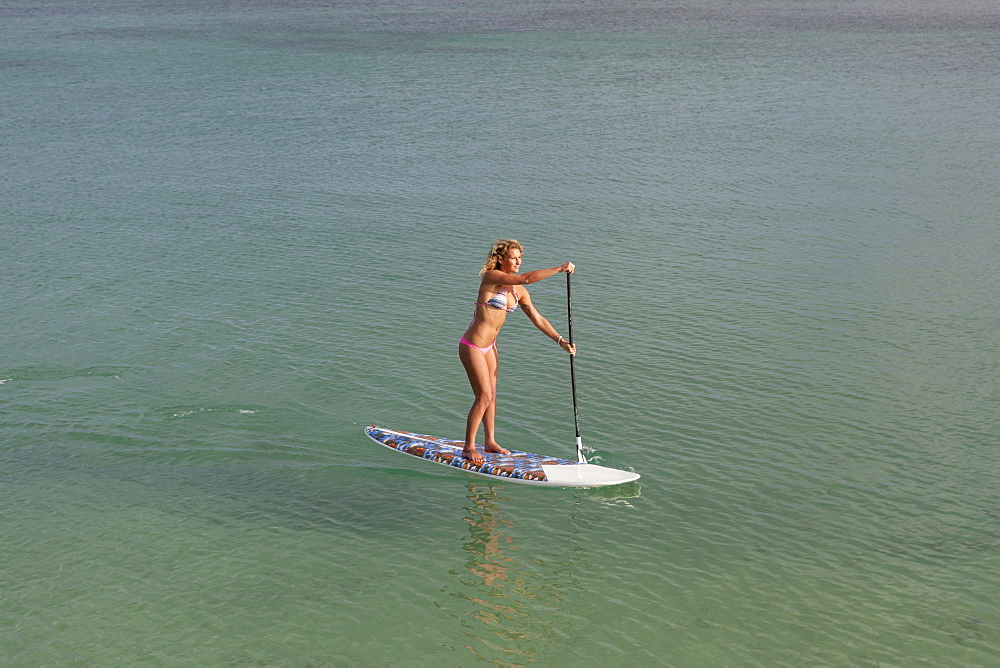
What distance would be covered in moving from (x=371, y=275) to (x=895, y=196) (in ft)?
37.6

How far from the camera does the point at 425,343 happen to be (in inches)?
587

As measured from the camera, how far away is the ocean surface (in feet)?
29.1

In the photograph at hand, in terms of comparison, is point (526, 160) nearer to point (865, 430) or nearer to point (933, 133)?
point (933, 133)

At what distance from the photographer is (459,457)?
1107 cm

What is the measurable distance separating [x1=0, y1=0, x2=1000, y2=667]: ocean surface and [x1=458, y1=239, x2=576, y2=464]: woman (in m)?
0.72

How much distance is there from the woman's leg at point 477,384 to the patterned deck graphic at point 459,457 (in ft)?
0.37

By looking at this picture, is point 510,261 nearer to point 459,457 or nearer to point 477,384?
point 477,384

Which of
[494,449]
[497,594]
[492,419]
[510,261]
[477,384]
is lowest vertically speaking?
[497,594]

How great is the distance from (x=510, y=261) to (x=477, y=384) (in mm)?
1309

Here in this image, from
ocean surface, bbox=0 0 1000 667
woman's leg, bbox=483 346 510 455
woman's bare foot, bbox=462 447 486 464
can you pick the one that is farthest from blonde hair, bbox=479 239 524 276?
ocean surface, bbox=0 0 1000 667

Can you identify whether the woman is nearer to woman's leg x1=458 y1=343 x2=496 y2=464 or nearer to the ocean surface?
woman's leg x1=458 y1=343 x2=496 y2=464

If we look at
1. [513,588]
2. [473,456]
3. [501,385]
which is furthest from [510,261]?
[501,385]

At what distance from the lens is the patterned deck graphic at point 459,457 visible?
1084 centimetres

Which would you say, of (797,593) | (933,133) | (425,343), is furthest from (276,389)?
(933,133)
